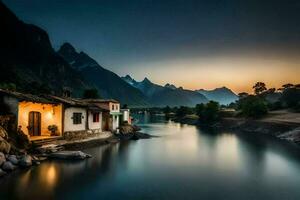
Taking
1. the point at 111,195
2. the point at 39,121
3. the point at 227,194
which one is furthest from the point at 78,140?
the point at 227,194

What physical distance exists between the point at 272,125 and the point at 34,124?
6628 centimetres

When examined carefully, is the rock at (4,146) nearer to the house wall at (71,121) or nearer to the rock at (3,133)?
the rock at (3,133)

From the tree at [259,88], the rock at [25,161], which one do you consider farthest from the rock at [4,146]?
the tree at [259,88]

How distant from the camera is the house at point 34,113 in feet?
107

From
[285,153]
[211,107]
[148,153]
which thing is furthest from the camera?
[211,107]

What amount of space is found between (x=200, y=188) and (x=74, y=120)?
77.9 feet

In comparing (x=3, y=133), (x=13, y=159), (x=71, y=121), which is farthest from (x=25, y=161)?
(x=71, y=121)

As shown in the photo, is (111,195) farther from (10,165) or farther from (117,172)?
(10,165)

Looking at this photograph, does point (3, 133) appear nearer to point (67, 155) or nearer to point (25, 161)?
point (25, 161)

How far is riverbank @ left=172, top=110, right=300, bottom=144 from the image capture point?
7000 centimetres

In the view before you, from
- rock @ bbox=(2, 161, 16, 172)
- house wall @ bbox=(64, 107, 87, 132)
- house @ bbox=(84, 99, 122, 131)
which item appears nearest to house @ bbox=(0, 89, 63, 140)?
house wall @ bbox=(64, 107, 87, 132)

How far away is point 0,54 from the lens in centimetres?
18500

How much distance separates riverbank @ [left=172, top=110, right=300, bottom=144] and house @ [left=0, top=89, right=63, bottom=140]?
46694mm

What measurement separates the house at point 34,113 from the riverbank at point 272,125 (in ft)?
153
